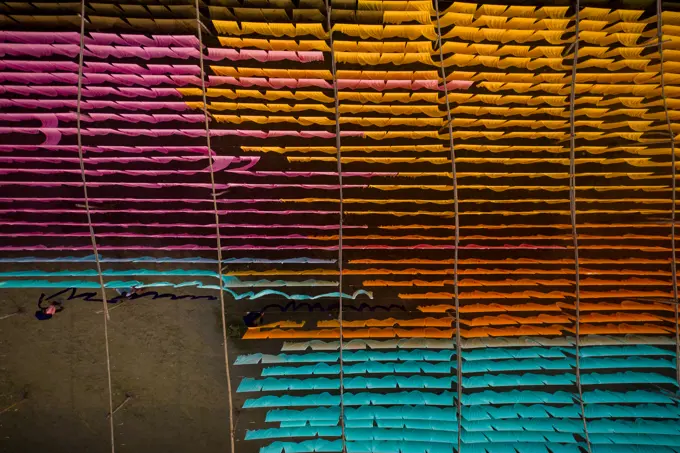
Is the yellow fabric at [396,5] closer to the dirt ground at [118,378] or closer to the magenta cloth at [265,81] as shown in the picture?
the magenta cloth at [265,81]

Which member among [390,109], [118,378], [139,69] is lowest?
[118,378]

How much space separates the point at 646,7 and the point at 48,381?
17.3 ft

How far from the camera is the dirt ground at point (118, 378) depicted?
8.07ft

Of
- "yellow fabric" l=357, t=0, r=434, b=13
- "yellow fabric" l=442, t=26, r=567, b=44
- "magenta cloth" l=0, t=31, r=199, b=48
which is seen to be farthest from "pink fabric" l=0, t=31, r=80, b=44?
"yellow fabric" l=442, t=26, r=567, b=44

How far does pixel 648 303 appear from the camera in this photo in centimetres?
230

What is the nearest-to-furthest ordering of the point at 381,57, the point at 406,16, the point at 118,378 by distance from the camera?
1. the point at 406,16
2. the point at 381,57
3. the point at 118,378

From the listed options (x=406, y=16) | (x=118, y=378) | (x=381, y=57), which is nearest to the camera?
(x=406, y=16)

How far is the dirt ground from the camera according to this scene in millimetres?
2459

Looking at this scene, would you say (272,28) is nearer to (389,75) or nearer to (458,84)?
(389,75)

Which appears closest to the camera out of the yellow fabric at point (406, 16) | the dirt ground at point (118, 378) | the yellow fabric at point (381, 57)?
the yellow fabric at point (406, 16)

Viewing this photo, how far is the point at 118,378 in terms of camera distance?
248 centimetres

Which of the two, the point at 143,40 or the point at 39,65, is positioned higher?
the point at 143,40

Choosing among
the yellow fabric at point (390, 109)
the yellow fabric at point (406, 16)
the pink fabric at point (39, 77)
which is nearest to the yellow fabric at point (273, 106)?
the yellow fabric at point (390, 109)

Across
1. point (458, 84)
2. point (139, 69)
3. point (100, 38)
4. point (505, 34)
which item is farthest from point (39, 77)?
point (505, 34)
